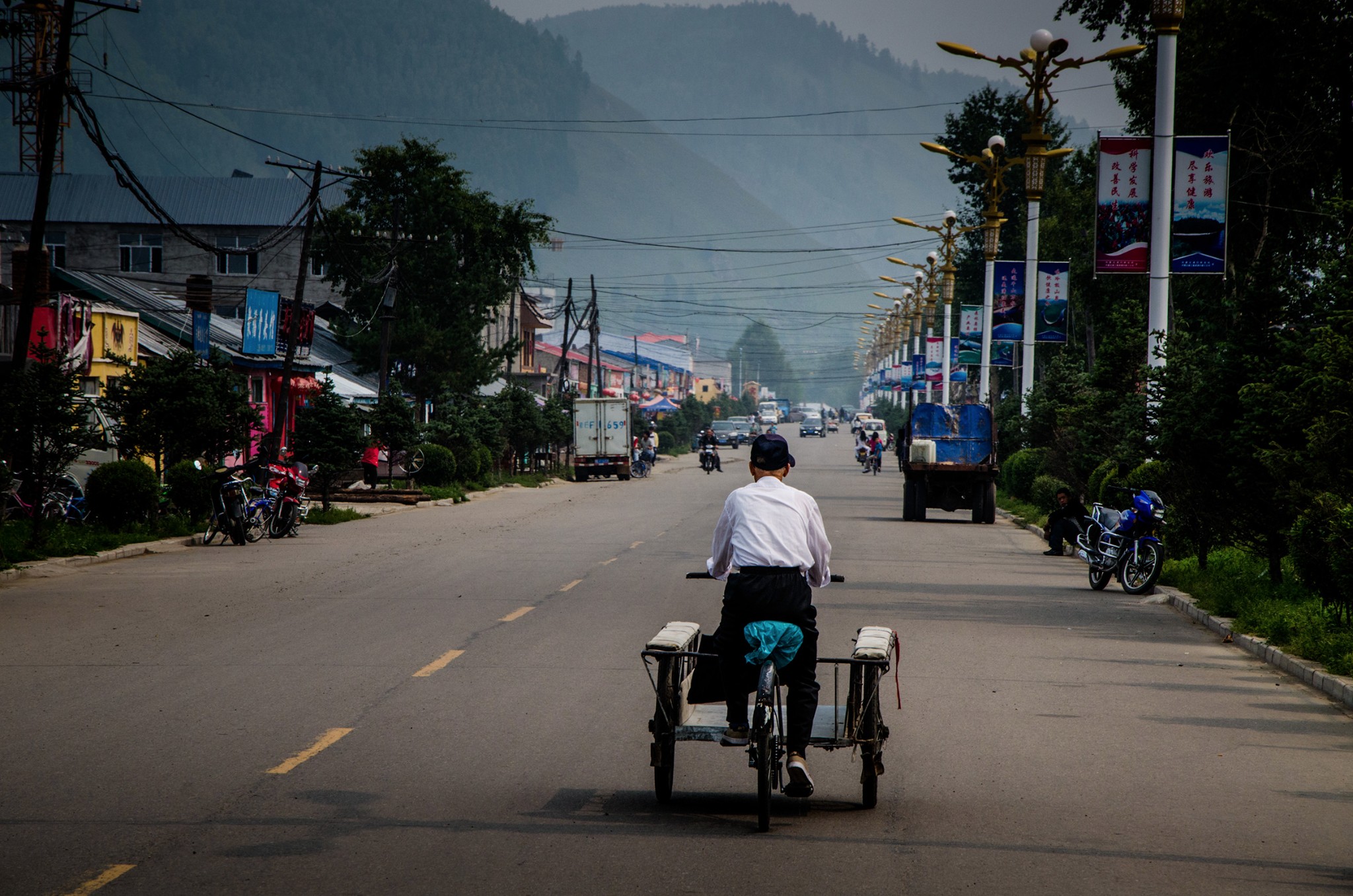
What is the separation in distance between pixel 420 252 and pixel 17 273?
74.0 feet

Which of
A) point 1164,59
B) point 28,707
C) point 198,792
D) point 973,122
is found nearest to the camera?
point 198,792

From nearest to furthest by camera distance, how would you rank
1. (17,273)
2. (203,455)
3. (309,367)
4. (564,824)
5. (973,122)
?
(564,824)
(203,455)
(17,273)
(309,367)
(973,122)

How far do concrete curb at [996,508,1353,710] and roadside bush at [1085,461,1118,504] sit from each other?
17.9ft

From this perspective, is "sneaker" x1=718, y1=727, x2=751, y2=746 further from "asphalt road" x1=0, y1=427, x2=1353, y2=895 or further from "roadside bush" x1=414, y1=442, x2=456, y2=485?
"roadside bush" x1=414, y1=442, x2=456, y2=485

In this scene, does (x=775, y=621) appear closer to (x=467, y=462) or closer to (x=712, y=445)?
(x=467, y=462)

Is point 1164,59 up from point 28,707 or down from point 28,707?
up

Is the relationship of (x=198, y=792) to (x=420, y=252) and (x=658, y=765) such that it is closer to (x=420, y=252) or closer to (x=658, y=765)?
(x=658, y=765)

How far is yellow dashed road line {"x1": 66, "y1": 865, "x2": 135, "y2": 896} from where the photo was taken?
535cm

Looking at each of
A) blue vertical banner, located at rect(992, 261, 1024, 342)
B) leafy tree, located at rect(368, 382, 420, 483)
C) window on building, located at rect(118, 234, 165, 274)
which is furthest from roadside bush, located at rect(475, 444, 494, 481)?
window on building, located at rect(118, 234, 165, 274)

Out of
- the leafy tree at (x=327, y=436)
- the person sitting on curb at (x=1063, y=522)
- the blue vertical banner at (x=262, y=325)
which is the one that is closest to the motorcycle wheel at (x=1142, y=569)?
the person sitting on curb at (x=1063, y=522)

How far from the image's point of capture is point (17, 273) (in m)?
32.1

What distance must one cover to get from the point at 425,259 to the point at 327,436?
86.0ft

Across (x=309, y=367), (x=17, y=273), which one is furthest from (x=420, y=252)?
(x=17, y=273)

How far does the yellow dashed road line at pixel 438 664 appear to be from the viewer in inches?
413
